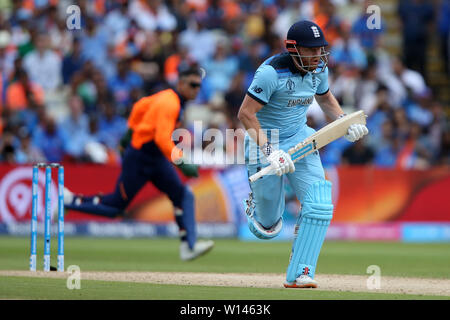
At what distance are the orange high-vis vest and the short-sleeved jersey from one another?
2098 mm

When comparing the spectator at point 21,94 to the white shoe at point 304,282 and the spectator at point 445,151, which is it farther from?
the white shoe at point 304,282

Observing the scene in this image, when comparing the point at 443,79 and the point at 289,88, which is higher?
the point at 443,79

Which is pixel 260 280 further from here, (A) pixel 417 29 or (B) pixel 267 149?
(A) pixel 417 29

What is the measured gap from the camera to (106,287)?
7227 millimetres

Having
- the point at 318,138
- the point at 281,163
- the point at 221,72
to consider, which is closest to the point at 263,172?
the point at 281,163

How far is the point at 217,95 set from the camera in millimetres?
16688

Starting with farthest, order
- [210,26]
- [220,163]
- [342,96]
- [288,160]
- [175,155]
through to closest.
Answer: [210,26], [342,96], [220,163], [175,155], [288,160]

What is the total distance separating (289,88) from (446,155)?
8716 mm

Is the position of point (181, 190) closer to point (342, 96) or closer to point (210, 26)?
point (342, 96)

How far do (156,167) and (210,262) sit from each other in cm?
137

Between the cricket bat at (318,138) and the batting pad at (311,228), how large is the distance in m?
0.29

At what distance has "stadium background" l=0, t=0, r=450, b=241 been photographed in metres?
14.6

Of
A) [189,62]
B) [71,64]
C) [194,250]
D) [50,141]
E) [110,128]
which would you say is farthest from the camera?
[71,64]

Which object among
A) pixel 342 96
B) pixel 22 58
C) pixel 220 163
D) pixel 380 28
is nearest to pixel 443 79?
pixel 380 28
